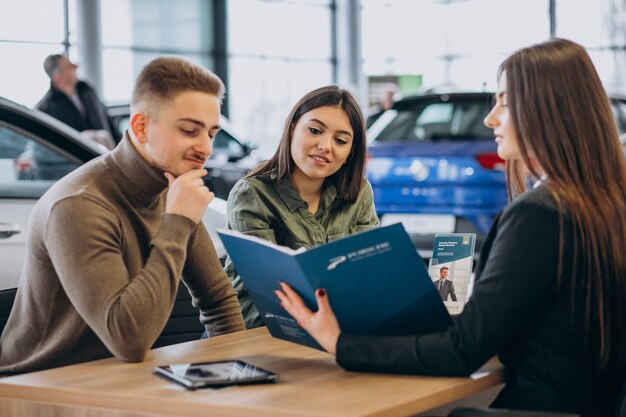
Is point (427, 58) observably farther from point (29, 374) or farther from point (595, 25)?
point (29, 374)

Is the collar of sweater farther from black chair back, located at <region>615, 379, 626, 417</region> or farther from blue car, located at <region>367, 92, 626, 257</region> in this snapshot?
blue car, located at <region>367, 92, 626, 257</region>

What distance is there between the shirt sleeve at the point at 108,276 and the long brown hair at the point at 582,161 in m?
0.87

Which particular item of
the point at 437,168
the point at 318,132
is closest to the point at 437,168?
the point at 437,168

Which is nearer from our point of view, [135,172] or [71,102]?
[135,172]

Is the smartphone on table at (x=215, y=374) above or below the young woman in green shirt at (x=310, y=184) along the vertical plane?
below

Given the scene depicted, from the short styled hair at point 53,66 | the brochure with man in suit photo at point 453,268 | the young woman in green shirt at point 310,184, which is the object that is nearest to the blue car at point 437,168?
the short styled hair at point 53,66

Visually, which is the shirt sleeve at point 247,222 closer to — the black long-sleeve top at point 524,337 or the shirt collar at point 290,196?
the shirt collar at point 290,196

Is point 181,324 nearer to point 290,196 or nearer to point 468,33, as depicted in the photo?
point 290,196

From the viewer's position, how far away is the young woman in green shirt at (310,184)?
135 inches

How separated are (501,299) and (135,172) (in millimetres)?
962

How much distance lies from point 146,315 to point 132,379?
196 mm

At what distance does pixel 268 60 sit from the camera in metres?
19.1

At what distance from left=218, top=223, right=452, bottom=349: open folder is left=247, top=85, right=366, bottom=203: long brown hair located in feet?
3.71

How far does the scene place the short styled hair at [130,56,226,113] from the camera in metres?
2.59
